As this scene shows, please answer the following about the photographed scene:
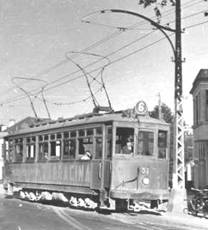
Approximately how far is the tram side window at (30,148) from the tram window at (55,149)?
1848 millimetres

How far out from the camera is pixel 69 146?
1775 cm

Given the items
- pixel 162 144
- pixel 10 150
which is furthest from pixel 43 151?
pixel 162 144

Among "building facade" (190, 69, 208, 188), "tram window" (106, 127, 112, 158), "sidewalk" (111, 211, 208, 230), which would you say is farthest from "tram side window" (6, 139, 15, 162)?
"building facade" (190, 69, 208, 188)

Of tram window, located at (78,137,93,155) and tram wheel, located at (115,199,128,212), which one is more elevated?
tram window, located at (78,137,93,155)

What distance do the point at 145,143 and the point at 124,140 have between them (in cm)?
70

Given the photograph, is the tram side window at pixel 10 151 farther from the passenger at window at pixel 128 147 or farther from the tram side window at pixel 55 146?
the passenger at window at pixel 128 147

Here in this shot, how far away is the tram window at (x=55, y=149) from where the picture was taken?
A: 1856 cm

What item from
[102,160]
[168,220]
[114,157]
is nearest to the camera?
[168,220]

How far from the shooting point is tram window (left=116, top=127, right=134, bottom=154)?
635 inches

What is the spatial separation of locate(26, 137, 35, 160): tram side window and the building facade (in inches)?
474

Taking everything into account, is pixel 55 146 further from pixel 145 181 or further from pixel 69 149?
pixel 145 181

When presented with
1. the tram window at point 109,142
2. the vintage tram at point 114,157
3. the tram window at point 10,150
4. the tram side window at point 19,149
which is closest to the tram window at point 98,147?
the vintage tram at point 114,157

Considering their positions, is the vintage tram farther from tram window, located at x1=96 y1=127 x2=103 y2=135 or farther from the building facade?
the building facade

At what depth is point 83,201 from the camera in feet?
57.0
